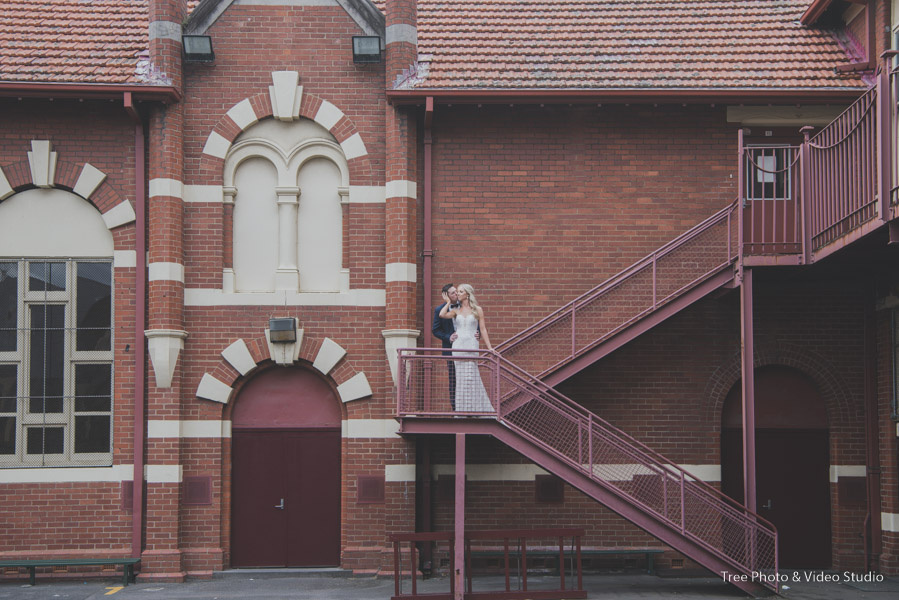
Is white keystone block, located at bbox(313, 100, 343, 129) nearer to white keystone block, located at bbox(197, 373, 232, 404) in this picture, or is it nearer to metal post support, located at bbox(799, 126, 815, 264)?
white keystone block, located at bbox(197, 373, 232, 404)

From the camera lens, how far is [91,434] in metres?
15.5

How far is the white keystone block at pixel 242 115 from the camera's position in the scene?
1577cm

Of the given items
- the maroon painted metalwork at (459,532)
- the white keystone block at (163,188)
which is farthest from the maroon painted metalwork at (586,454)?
the white keystone block at (163,188)

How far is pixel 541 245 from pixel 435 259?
5.29 feet

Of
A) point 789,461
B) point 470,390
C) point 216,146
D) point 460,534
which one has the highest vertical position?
point 216,146

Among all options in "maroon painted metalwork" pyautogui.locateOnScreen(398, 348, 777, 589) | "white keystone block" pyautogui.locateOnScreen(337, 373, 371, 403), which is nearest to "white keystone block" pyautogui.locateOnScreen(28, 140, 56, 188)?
"white keystone block" pyautogui.locateOnScreen(337, 373, 371, 403)

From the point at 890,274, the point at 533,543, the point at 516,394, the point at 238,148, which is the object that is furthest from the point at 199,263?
the point at 890,274

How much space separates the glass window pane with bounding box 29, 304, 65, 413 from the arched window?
0.01 m

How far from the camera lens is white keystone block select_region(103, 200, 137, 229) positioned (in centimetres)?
1560

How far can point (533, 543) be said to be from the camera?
15.5 meters

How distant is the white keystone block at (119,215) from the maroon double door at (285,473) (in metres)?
3.07

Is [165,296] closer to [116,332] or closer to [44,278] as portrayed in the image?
[116,332]

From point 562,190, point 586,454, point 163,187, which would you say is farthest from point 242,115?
point 586,454

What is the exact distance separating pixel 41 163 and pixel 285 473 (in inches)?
231
